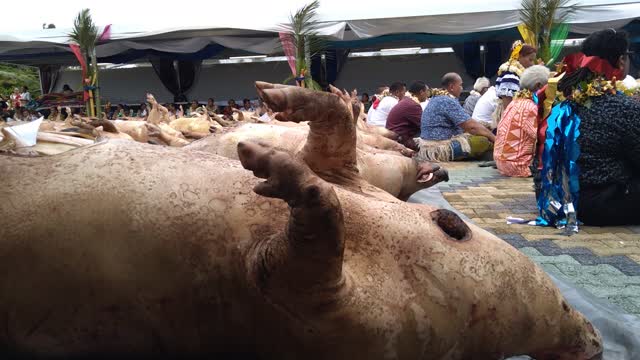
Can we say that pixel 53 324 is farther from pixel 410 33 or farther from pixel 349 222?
pixel 410 33

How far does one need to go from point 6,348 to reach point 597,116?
356 centimetres

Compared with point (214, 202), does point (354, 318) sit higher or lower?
lower

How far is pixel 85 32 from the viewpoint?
10867 millimetres

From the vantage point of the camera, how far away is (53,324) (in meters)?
1.33

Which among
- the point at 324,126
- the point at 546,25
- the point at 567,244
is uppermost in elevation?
the point at 546,25

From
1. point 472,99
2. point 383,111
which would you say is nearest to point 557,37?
point 472,99

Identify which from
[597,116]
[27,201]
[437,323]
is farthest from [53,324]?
[597,116]

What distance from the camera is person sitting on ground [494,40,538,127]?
7.24 meters

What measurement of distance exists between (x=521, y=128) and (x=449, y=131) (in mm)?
1578

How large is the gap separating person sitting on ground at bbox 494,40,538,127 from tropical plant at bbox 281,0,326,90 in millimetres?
3288

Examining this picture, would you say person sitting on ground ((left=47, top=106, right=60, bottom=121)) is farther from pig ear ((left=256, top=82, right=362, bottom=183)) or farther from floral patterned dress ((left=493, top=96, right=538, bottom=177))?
pig ear ((left=256, top=82, right=362, bottom=183))

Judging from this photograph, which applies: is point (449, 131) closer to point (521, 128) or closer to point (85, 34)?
point (521, 128)

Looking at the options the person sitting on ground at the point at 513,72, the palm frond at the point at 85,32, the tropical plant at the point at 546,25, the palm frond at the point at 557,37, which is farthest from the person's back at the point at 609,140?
the palm frond at the point at 85,32

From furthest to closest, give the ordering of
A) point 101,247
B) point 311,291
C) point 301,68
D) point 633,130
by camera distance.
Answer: point 301,68 → point 633,130 → point 101,247 → point 311,291
